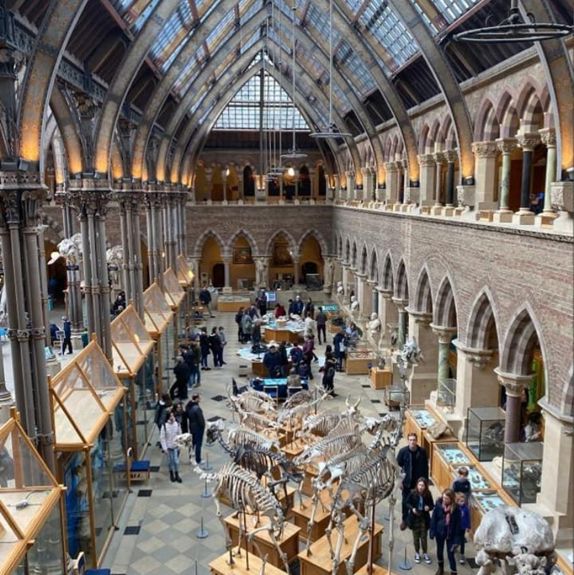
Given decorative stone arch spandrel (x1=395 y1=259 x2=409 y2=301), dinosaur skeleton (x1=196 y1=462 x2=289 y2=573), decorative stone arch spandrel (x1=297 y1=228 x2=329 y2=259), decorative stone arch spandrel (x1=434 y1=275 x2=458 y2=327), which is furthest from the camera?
decorative stone arch spandrel (x1=297 y1=228 x2=329 y2=259)

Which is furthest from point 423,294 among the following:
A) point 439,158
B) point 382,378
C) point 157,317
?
point 157,317

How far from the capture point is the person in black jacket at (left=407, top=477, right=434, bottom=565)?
8.78m

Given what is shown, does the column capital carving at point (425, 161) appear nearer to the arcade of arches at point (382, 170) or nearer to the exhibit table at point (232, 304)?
the arcade of arches at point (382, 170)

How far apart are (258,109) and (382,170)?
42.9 ft

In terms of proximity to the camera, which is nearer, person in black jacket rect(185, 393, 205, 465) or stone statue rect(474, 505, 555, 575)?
stone statue rect(474, 505, 555, 575)

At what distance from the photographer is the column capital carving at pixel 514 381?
10414mm

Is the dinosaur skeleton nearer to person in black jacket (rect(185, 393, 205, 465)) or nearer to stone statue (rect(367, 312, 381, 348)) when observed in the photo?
person in black jacket (rect(185, 393, 205, 465))

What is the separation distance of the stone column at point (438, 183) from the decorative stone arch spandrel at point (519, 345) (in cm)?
499

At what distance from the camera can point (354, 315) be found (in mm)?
25594

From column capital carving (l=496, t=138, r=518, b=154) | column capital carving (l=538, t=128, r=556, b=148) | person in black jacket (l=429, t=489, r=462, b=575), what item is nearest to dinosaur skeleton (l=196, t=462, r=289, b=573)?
person in black jacket (l=429, t=489, r=462, b=575)

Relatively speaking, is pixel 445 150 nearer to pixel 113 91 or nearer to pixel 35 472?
pixel 113 91

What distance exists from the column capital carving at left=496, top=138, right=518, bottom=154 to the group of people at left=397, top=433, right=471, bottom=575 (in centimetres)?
586

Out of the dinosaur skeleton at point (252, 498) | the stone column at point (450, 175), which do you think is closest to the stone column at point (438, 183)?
the stone column at point (450, 175)

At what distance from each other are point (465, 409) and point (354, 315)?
42.9ft
